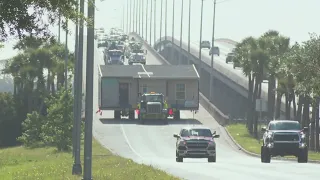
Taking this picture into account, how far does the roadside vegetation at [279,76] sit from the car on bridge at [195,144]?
15.1 m

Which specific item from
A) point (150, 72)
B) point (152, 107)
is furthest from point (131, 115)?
point (152, 107)

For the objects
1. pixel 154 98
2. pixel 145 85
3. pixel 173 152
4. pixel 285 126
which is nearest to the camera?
pixel 285 126

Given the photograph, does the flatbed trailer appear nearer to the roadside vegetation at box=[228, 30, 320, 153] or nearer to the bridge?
the roadside vegetation at box=[228, 30, 320, 153]

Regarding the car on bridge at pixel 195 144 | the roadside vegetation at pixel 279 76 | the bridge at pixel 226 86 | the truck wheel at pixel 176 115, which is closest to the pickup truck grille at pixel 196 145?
the car on bridge at pixel 195 144

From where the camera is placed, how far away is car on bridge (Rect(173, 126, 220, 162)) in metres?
44.1

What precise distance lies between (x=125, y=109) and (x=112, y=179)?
55.1 m

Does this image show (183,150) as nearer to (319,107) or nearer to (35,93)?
(319,107)

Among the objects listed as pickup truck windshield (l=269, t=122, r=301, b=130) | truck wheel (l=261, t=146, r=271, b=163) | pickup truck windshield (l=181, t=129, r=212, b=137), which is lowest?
truck wheel (l=261, t=146, r=271, b=163)

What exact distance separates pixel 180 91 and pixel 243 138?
7.38m

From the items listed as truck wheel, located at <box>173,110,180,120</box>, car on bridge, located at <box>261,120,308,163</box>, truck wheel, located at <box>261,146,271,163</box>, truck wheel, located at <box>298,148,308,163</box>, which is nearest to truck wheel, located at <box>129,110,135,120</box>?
truck wheel, located at <box>173,110,180,120</box>

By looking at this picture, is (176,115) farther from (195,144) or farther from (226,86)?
(226,86)

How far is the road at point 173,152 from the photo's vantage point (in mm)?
33656

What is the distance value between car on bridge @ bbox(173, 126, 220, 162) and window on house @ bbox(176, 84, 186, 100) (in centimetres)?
3599

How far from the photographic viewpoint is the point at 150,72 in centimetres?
8125
